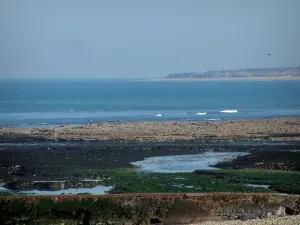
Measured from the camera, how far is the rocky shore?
52.3 metres

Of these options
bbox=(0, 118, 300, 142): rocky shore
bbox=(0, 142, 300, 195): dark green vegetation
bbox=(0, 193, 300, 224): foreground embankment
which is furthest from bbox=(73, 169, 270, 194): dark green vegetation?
bbox=(0, 118, 300, 142): rocky shore

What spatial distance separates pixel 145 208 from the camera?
974 inches

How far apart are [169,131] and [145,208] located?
31.8 meters

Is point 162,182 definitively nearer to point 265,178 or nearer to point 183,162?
point 265,178

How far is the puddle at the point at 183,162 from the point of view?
123 feet

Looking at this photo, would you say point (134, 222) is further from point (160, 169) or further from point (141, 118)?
point (141, 118)

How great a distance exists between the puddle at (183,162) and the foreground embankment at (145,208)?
37.9 feet

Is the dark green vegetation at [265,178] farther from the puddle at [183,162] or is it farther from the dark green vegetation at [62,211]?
the dark green vegetation at [62,211]

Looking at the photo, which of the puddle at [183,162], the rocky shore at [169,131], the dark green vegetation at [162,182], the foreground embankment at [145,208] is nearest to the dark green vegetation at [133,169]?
the dark green vegetation at [162,182]

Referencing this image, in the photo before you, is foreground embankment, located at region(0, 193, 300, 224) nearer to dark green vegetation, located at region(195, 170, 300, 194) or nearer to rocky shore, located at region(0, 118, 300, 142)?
dark green vegetation, located at region(195, 170, 300, 194)

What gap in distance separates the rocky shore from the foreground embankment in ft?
84.7

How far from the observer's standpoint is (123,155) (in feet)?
141

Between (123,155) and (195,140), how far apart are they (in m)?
9.32

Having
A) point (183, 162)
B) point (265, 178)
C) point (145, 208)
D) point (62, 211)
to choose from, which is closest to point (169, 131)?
point (183, 162)
